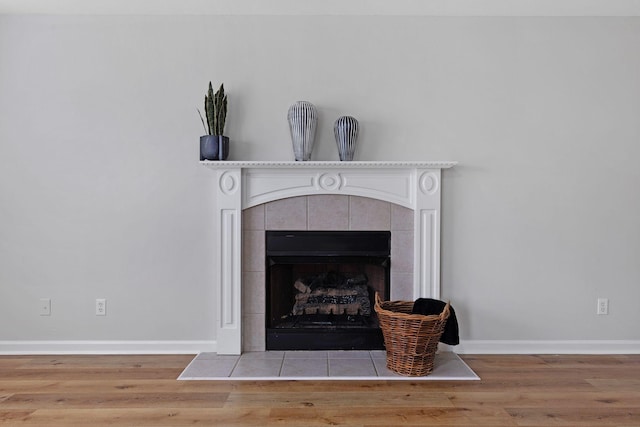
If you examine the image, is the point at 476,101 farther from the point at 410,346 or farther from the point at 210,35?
the point at 210,35

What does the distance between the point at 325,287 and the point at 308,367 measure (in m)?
0.64

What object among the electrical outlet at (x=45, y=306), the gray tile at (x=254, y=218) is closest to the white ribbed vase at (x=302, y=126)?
the gray tile at (x=254, y=218)

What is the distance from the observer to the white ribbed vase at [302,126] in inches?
110

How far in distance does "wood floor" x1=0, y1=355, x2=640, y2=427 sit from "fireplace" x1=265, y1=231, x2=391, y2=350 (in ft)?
1.68

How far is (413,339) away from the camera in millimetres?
2484

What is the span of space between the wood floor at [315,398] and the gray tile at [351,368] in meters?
0.11

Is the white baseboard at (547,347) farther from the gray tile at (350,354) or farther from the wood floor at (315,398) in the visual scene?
the gray tile at (350,354)

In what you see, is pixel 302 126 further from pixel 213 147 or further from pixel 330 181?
pixel 213 147

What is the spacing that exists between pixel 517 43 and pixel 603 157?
0.99 m

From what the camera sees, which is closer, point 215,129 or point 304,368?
point 304,368

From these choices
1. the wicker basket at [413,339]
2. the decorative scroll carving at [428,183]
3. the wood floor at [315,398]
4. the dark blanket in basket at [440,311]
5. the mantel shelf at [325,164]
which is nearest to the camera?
the wood floor at [315,398]

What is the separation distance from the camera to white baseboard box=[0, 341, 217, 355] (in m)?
2.93

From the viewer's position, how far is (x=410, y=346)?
2490mm

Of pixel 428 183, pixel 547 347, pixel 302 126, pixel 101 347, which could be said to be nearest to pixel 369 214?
pixel 428 183
